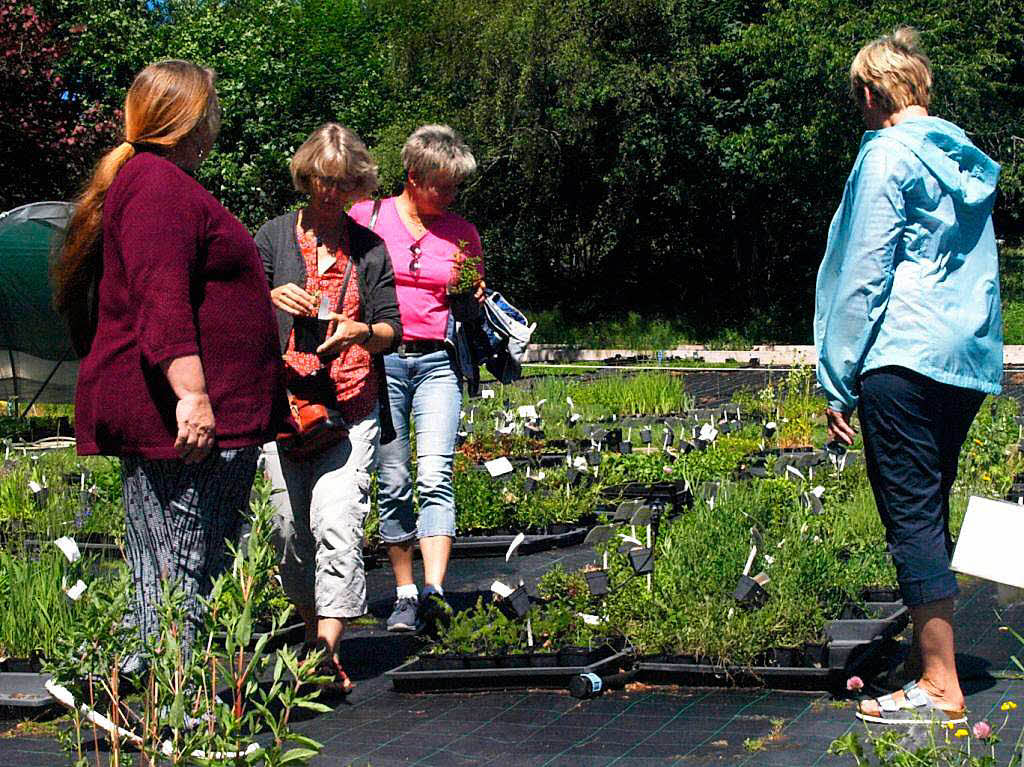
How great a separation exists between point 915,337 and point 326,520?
1.79 meters

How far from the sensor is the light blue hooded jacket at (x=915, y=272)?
3.67 m

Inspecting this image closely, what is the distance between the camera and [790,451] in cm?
933

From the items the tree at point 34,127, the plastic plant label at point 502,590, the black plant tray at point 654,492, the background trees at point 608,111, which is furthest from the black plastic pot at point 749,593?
the background trees at point 608,111

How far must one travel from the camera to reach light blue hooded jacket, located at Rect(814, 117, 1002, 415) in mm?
3668

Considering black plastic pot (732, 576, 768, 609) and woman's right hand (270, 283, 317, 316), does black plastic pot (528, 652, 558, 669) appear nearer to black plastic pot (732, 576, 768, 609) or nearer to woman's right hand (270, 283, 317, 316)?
black plastic pot (732, 576, 768, 609)

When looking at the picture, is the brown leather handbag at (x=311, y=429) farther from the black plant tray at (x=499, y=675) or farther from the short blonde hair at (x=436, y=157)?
the short blonde hair at (x=436, y=157)

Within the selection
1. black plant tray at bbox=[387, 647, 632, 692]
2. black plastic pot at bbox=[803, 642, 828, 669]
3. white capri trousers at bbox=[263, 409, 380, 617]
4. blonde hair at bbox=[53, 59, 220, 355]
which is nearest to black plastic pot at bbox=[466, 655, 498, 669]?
black plant tray at bbox=[387, 647, 632, 692]

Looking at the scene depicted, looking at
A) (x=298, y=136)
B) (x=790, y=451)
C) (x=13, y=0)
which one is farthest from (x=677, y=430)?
(x=298, y=136)

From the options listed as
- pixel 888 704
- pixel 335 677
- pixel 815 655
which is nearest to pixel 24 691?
pixel 335 677

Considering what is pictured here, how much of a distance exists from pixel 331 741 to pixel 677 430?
6.14 m

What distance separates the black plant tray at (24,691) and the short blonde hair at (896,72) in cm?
288

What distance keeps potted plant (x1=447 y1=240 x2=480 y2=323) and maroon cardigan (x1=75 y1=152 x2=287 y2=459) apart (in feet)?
5.49

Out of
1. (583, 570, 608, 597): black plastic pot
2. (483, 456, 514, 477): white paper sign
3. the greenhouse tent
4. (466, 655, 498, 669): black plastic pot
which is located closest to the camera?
(466, 655, 498, 669): black plastic pot

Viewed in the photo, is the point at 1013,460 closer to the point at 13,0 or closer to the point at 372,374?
the point at 372,374
